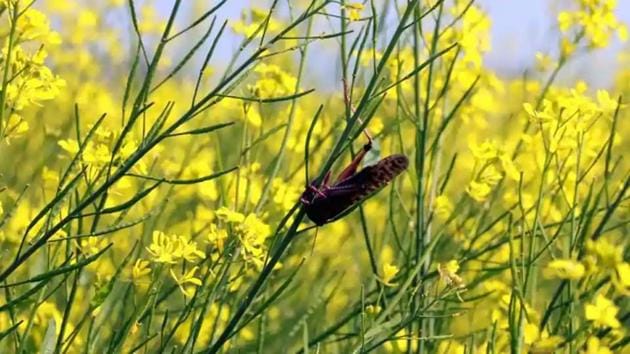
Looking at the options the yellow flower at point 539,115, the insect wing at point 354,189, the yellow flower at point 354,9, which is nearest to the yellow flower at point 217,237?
the insect wing at point 354,189

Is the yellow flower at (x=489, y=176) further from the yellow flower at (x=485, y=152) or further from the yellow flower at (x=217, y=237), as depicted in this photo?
the yellow flower at (x=217, y=237)

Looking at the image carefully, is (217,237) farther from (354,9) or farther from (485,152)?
(485,152)

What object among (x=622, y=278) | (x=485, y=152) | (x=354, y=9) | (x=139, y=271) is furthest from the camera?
(x=485, y=152)

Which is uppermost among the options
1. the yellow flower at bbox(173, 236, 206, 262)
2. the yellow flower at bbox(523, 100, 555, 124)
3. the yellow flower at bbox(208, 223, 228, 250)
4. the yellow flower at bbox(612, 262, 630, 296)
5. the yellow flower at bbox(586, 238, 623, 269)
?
the yellow flower at bbox(523, 100, 555, 124)

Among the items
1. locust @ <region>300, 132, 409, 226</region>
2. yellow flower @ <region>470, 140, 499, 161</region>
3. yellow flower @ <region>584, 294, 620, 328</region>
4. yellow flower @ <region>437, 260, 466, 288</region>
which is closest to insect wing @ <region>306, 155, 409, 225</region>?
locust @ <region>300, 132, 409, 226</region>

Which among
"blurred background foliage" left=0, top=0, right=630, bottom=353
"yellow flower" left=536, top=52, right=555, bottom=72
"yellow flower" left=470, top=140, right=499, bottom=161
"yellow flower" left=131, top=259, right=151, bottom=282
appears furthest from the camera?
"yellow flower" left=536, top=52, right=555, bottom=72

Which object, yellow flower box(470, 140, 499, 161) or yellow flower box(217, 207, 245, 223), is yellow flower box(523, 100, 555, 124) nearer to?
yellow flower box(470, 140, 499, 161)

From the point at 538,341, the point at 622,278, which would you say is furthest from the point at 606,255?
the point at 538,341

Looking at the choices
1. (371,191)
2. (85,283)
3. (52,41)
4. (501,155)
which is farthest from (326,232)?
(371,191)
